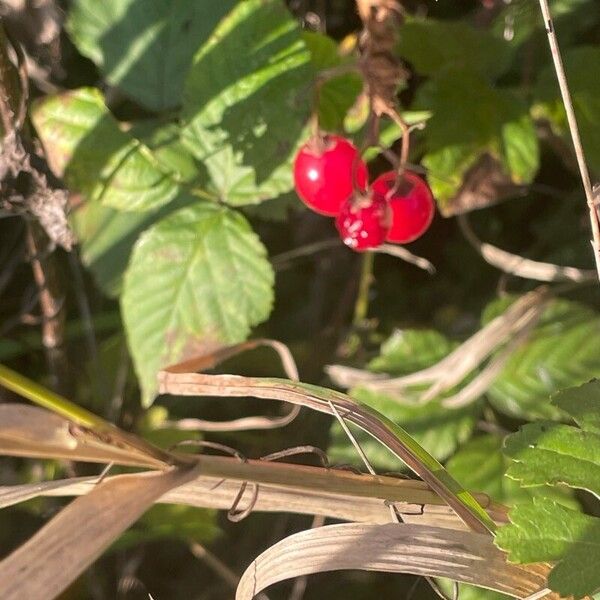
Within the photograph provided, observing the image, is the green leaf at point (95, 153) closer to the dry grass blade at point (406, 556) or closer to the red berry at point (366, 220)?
the red berry at point (366, 220)

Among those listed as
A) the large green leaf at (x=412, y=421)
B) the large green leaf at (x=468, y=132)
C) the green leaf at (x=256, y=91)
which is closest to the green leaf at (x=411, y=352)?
the large green leaf at (x=412, y=421)

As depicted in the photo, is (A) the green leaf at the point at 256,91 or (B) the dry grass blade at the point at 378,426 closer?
(B) the dry grass blade at the point at 378,426

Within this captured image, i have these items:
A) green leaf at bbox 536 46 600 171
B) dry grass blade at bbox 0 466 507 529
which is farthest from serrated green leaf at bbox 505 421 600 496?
green leaf at bbox 536 46 600 171

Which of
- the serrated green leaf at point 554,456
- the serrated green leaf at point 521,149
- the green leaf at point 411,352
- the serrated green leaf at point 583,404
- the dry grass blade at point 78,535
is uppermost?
the serrated green leaf at point 521,149

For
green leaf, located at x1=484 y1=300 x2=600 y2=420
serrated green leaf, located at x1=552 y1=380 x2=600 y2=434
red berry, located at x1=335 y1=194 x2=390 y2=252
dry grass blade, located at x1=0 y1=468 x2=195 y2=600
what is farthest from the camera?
green leaf, located at x1=484 y1=300 x2=600 y2=420

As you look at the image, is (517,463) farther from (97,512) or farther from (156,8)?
(156,8)

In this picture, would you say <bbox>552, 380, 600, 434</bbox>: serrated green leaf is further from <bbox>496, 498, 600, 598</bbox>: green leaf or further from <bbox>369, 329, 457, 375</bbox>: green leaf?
<bbox>369, 329, 457, 375</bbox>: green leaf
